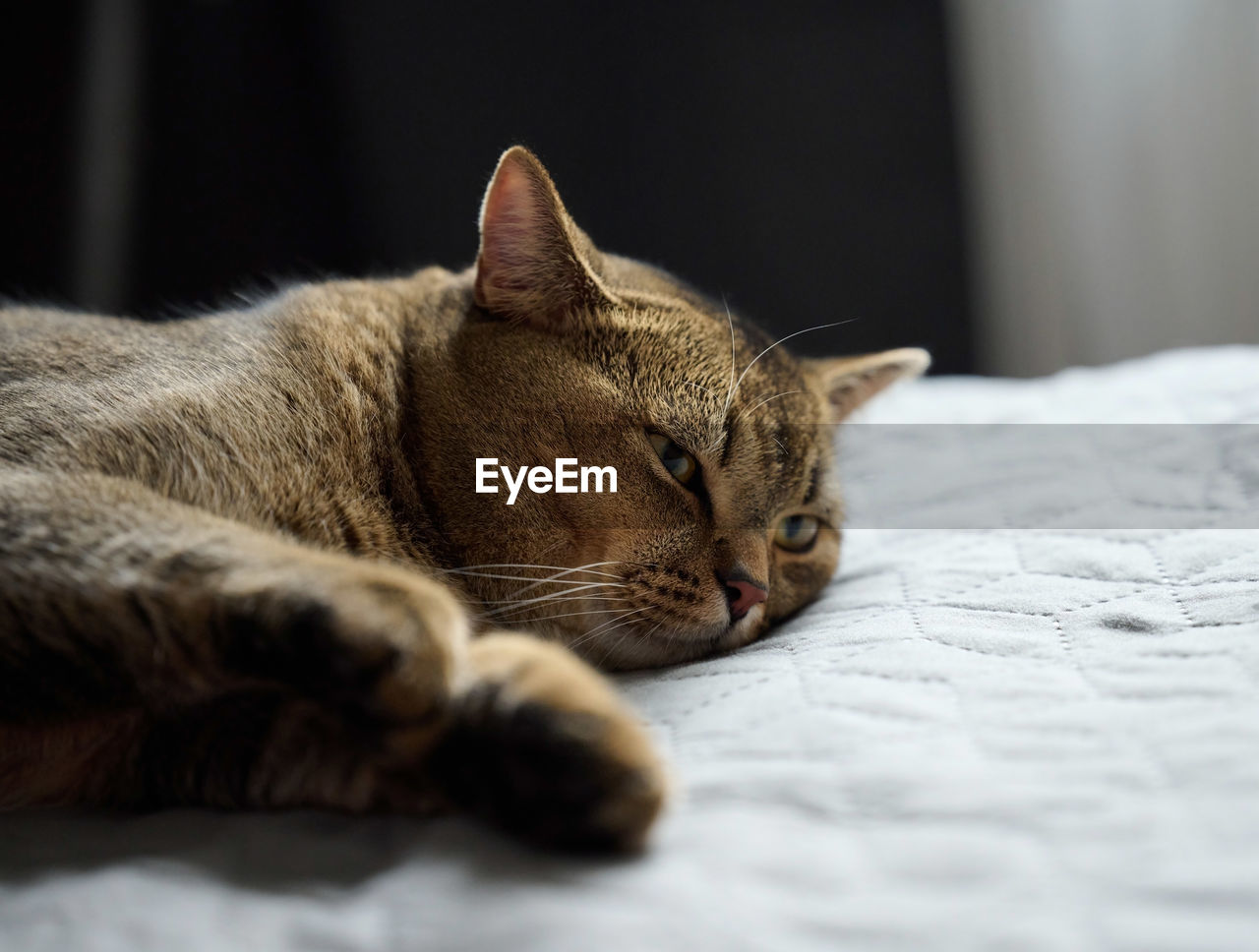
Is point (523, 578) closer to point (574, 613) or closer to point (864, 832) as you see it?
point (574, 613)

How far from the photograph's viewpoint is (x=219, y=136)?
9.65ft

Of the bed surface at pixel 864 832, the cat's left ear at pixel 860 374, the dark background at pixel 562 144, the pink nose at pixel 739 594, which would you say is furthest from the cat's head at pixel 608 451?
the dark background at pixel 562 144

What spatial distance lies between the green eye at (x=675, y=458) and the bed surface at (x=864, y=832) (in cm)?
25

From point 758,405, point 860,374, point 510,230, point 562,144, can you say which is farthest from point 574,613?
point 562,144

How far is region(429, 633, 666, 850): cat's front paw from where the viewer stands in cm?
65

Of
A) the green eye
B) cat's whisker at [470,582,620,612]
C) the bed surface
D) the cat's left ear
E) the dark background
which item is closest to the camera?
the bed surface

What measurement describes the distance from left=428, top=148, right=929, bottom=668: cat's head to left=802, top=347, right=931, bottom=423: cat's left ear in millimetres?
330

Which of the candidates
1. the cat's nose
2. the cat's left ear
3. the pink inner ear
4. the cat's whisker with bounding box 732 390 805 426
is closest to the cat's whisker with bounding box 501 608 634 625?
the cat's nose

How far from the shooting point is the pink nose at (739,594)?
1175mm

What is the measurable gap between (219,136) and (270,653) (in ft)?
8.93

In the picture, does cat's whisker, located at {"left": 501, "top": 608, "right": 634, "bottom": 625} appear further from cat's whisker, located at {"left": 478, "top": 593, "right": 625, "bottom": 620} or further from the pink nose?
the pink nose

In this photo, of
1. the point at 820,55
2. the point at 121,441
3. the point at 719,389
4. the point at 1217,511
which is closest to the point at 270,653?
the point at 121,441

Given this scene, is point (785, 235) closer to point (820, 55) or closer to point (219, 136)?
point (820, 55)

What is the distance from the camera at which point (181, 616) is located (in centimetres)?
74
